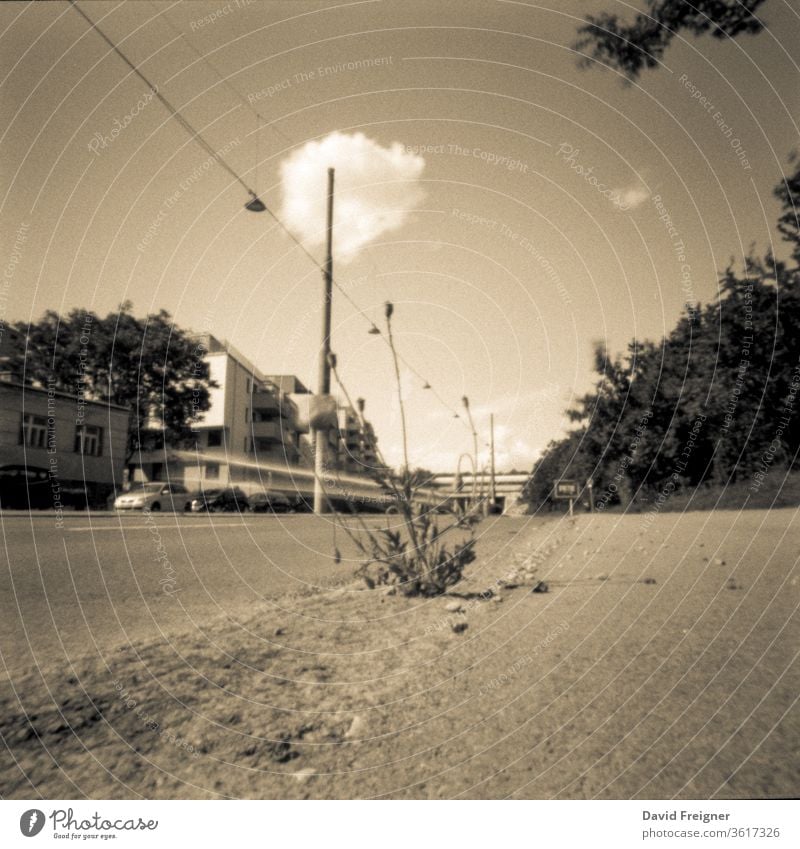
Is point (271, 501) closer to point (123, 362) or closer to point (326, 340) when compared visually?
point (123, 362)

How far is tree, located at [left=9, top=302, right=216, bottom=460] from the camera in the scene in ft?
6.31

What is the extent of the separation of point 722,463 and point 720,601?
664 centimetres

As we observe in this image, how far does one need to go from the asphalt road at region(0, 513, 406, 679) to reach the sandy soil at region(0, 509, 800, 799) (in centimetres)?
44

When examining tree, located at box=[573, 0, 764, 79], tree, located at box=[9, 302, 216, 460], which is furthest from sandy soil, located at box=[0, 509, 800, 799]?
tree, located at box=[573, 0, 764, 79]

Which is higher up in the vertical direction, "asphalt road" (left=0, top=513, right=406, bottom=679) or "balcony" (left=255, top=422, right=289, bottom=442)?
"balcony" (left=255, top=422, right=289, bottom=442)

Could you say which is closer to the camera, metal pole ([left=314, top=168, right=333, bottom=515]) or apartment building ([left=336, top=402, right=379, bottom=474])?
metal pole ([left=314, top=168, right=333, bottom=515])

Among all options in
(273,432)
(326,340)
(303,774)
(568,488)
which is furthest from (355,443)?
(568,488)

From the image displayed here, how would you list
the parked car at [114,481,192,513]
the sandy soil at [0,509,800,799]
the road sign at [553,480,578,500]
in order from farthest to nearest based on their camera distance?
the parked car at [114,481,192,513], the road sign at [553,480,578,500], the sandy soil at [0,509,800,799]

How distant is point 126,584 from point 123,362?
6.42 ft

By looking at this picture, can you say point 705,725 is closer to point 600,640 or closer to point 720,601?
point 600,640

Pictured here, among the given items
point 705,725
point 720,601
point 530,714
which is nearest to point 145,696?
point 530,714

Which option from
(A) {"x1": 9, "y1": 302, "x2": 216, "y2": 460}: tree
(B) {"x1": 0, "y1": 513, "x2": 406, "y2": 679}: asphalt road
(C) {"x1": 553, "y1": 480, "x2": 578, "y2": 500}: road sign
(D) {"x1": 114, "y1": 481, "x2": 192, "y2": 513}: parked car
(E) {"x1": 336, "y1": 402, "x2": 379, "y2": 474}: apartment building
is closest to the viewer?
(A) {"x1": 9, "y1": 302, "x2": 216, "y2": 460}: tree

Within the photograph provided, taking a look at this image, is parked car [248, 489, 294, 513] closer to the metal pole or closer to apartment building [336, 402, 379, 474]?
apartment building [336, 402, 379, 474]

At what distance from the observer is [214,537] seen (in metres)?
7.31
